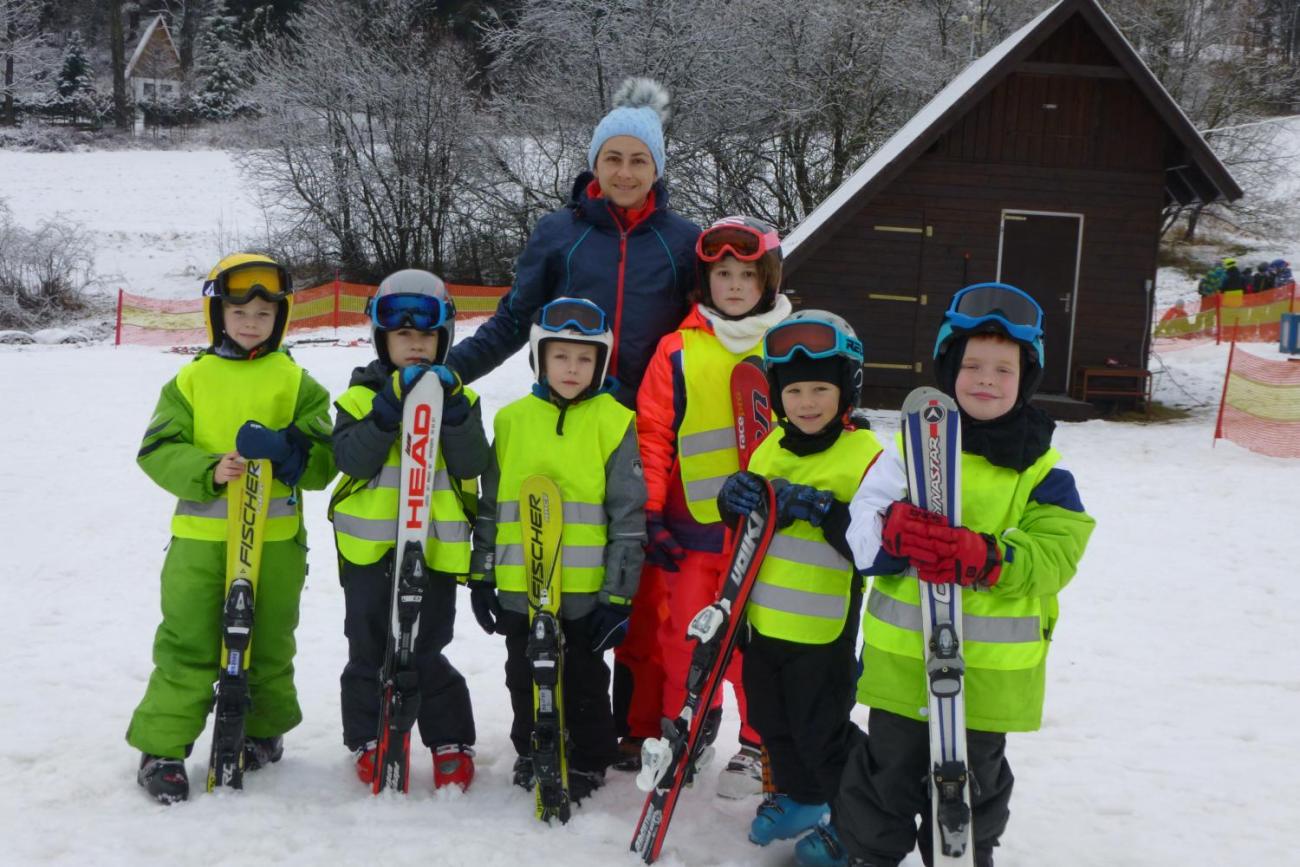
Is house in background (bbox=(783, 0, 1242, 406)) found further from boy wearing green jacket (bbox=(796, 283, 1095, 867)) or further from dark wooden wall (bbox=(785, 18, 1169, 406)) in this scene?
boy wearing green jacket (bbox=(796, 283, 1095, 867))

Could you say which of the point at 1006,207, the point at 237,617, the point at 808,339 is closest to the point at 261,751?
the point at 237,617

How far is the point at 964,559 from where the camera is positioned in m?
2.58

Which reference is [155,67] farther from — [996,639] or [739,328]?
[996,639]

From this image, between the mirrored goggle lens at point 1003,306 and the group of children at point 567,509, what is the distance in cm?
48

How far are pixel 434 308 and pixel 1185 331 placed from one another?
22113 millimetres

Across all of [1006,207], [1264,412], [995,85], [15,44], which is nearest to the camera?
[1264,412]

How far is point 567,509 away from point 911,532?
1.29 m

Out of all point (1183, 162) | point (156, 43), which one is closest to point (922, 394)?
point (1183, 162)

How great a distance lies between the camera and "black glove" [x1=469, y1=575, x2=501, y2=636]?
367cm

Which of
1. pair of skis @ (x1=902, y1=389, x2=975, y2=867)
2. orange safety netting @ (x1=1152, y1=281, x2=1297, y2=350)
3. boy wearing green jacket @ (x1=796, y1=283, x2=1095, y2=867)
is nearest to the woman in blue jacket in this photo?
boy wearing green jacket @ (x1=796, y1=283, x2=1095, y2=867)


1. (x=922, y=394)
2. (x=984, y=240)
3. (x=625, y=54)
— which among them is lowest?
(x=922, y=394)

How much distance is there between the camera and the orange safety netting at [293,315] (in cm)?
1948

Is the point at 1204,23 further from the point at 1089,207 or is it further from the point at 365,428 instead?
the point at 365,428

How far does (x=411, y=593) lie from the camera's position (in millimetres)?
3426
